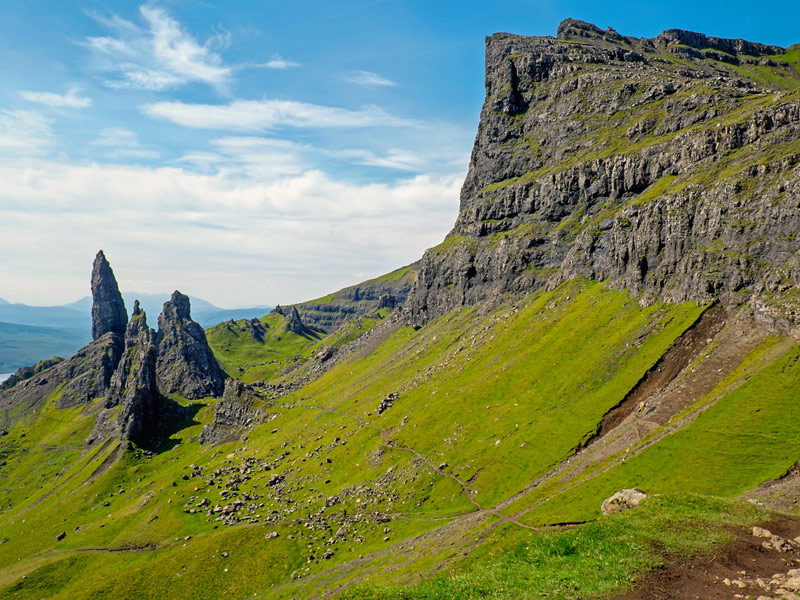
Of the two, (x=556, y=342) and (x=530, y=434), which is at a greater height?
(x=556, y=342)

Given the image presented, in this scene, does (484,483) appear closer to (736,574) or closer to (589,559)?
(589,559)

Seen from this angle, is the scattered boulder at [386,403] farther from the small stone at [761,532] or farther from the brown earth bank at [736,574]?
the brown earth bank at [736,574]

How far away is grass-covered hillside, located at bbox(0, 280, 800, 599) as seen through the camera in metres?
41.7

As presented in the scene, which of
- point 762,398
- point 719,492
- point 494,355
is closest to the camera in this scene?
point 719,492

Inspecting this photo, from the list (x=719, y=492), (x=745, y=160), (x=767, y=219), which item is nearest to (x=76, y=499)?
Answer: (x=719, y=492)

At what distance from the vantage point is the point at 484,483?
105875 mm

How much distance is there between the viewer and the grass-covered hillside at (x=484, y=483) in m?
41.7

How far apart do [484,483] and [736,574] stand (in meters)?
78.6

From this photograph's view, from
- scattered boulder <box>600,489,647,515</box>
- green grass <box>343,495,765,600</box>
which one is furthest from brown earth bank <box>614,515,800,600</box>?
scattered boulder <box>600,489,647,515</box>

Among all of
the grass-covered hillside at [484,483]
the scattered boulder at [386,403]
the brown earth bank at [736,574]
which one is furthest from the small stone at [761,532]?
the scattered boulder at [386,403]

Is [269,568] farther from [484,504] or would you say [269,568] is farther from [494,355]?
[494,355]

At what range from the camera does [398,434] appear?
477 ft

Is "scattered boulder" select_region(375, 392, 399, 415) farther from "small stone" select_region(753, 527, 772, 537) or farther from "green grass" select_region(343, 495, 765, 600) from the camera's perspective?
"small stone" select_region(753, 527, 772, 537)

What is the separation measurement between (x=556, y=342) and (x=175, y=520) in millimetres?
134834
